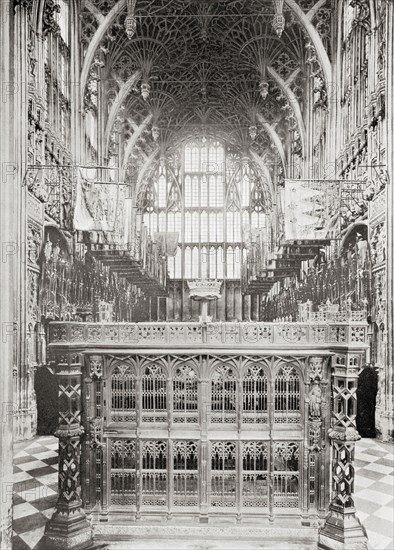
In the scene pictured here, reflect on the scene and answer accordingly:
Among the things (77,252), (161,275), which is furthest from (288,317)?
(77,252)

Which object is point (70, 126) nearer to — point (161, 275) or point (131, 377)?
point (131, 377)

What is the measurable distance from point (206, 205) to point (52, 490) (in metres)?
28.1

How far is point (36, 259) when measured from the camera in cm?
1238

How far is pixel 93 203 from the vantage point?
1280 centimetres

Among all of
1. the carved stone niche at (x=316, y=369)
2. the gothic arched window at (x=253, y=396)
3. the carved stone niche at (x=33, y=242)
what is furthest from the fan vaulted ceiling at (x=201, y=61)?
the carved stone niche at (x=316, y=369)

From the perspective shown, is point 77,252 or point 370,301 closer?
point 370,301

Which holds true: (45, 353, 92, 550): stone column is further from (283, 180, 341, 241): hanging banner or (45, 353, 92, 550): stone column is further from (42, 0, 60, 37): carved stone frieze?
(42, 0, 60, 37): carved stone frieze

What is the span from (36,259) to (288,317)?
50.5 feet

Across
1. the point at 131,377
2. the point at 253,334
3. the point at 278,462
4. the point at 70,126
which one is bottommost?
the point at 278,462

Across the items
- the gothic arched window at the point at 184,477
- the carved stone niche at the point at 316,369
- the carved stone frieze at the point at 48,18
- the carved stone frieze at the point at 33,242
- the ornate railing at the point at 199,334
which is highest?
the carved stone frieze at the point at 48,18

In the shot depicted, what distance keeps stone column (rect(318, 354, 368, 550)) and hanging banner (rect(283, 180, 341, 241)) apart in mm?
7327

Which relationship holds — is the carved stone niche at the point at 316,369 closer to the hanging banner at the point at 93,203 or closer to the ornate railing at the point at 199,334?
the ornate railing at the point at 199,334

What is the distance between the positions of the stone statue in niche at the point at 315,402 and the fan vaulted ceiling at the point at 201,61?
42.2ft

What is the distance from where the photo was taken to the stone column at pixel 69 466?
582 cm
